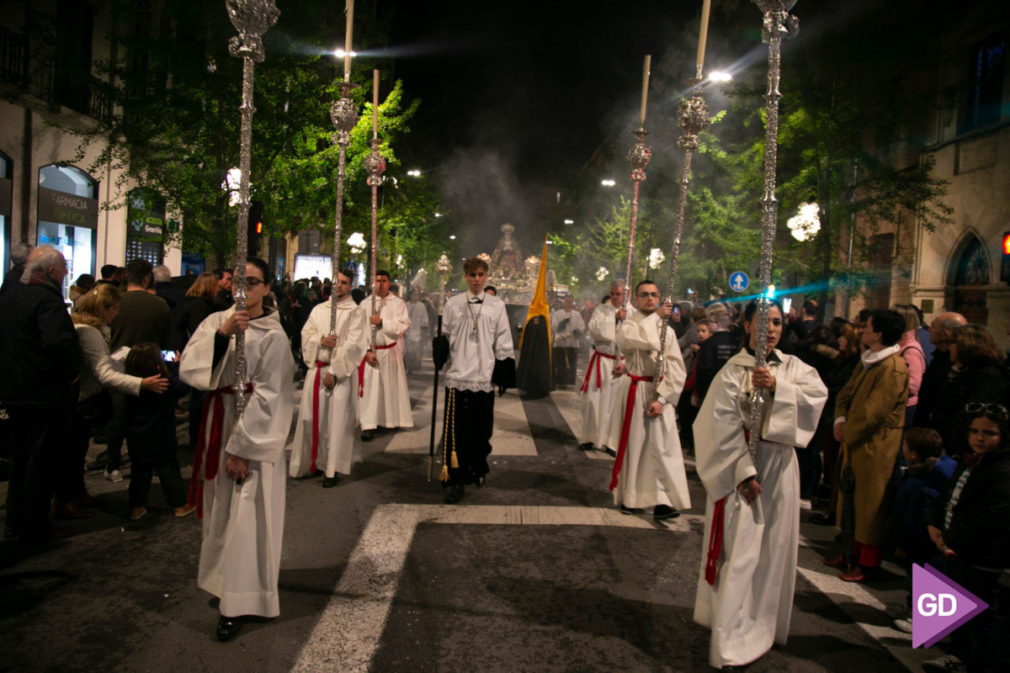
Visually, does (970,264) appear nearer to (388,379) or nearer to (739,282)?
(739,282)

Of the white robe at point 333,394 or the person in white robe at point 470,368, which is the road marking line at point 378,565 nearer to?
the person in white robe at point 470,368

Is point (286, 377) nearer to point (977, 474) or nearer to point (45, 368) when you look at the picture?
point (45, 368)

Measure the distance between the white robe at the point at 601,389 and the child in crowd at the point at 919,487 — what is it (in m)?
3.80

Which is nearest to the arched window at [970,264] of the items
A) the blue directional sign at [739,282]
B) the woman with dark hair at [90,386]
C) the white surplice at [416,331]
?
the blue directional sign at [739,282]

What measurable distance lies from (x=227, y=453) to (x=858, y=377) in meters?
4.28

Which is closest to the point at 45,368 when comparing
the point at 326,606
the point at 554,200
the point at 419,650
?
the point at 326,606

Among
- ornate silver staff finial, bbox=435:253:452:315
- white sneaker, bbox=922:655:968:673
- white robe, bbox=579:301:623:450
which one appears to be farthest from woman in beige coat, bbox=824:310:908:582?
white robe, bbox=579:301:623:450

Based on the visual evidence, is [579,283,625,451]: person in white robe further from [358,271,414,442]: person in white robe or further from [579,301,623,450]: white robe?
[358,271,414,442]: person in white robe

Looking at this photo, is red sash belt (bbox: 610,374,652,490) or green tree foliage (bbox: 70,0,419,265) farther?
green tree foliage (bbox: 70,0,419,265)

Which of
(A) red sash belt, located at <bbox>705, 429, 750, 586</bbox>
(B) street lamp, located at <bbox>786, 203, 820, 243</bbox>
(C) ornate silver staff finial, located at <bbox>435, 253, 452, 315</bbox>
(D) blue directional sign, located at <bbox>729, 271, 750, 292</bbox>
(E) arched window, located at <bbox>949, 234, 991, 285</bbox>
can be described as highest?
(B) street lamp, located at <bbox>786, 203, 820, 243</bbox>

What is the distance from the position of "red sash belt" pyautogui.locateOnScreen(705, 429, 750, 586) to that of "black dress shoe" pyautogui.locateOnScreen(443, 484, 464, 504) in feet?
9.63

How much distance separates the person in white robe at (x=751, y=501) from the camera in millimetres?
3518

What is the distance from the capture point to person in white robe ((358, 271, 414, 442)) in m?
8.84

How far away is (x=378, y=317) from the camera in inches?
323
